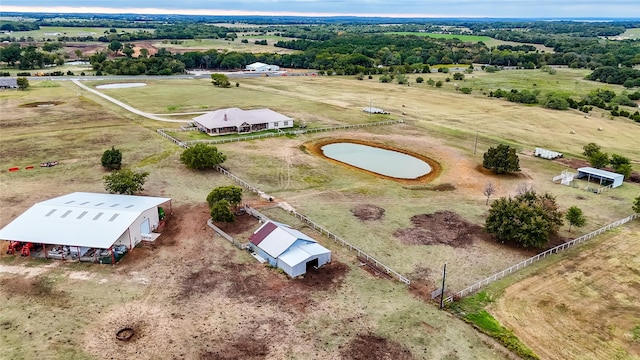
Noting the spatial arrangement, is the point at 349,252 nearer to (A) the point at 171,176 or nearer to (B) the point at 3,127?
(A) the point at 171,176

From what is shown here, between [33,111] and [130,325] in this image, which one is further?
[33,111]

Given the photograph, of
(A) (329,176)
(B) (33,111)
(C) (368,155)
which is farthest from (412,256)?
(B) (33,111)

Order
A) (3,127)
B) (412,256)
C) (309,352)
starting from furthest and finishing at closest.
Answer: (3,127) < (412,256) < (309,352)

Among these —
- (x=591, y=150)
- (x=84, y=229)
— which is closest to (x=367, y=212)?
(x=84, y=229)

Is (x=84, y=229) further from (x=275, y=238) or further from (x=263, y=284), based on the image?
(x=263, y=284)

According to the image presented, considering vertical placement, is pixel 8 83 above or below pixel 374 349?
above

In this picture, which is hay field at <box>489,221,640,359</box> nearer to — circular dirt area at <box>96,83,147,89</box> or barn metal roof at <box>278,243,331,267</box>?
barn metal roof at <box>278,243,331,267</box>

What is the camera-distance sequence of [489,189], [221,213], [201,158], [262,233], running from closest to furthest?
[262,233] → [221,213] → [489,189] → [201,158]
